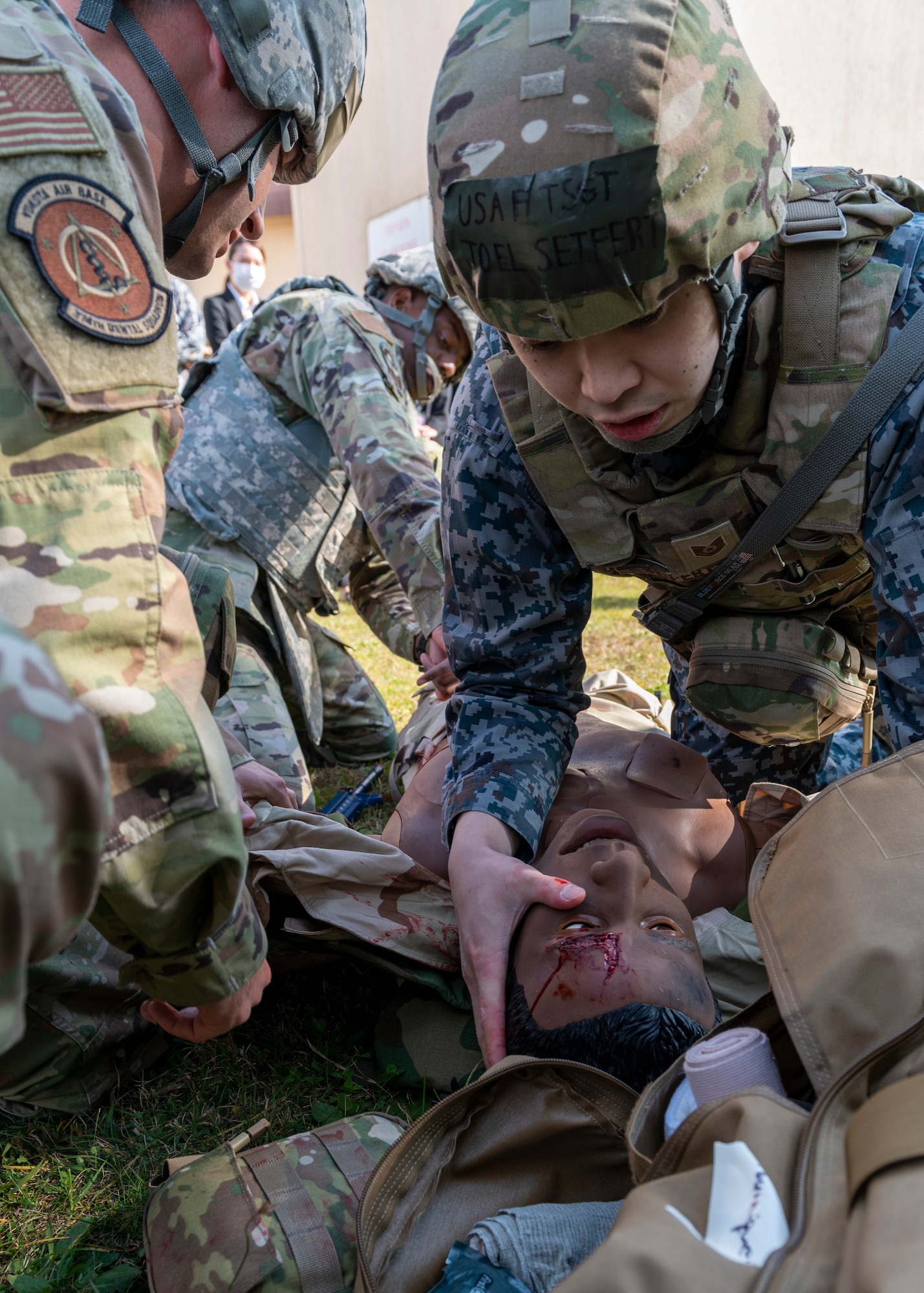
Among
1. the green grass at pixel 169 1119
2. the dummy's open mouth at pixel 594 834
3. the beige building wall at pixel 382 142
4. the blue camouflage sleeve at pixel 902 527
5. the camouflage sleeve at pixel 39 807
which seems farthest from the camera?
the beige building wall at pixel 382 142

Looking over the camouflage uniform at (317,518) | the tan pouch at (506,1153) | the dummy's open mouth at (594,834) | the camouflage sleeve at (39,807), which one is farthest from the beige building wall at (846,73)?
the camouflage sleeve at (39,807)

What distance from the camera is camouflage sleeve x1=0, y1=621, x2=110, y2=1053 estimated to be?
0.86m

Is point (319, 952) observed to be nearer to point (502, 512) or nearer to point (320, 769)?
point (502, 512)

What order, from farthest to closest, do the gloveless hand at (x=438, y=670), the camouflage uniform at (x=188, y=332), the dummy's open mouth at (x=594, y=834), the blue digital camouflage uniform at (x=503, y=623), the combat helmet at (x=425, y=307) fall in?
the camouflage uniform at (x=188, y=332) < the combat helmet at (x=425, y=307) < the gloveless hand at (x=438, y=670) < the blue digital camouflage uniform at (x=503, y=623) < the dummy's open mouth at (x=594, y=834)

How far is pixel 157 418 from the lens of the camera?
1.51 meters

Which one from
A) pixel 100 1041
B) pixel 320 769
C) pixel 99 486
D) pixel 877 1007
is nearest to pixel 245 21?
pixel 99 486

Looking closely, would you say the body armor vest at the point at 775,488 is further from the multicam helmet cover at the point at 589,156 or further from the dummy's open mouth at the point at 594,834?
the dummy's open mouth at the point at 594,834

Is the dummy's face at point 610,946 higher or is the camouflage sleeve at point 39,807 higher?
the camouflage sleeve at point 39,807

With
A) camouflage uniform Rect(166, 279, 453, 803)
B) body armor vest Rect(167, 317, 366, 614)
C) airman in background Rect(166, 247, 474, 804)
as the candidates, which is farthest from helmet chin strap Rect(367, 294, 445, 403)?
body armor vest Rect(167, 317, 366, 614)

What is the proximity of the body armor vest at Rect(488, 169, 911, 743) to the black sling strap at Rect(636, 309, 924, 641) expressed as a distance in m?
0.02

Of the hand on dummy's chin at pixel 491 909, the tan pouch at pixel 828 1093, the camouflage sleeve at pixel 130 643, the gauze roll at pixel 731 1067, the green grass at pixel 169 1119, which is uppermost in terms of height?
the camouflage sleeve at pixel 130 643

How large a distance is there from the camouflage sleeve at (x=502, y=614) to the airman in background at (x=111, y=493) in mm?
983

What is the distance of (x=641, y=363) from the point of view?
1.93 m

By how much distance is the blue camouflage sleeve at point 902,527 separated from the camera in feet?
6.75
